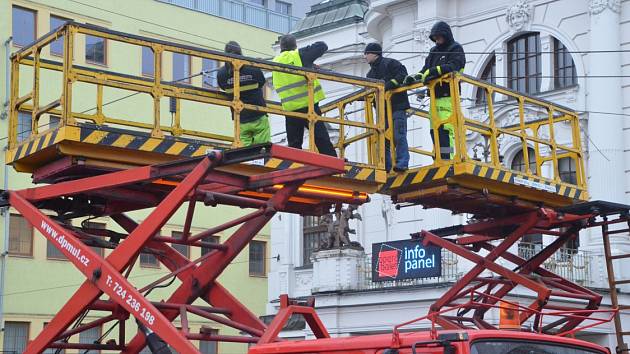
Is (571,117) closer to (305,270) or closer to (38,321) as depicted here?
(305,270)

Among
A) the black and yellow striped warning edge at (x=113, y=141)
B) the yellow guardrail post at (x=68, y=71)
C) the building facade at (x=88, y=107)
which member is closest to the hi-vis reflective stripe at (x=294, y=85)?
the black and yellow striped warning edge at (x=113, y=141)

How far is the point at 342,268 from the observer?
32.8 m

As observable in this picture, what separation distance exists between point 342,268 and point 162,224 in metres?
21.1

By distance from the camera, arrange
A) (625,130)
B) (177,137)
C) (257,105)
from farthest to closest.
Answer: (625,130)
(257,105)
(177,137)

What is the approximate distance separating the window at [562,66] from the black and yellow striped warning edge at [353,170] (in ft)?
60.5

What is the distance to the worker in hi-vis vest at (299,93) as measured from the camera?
1441 cm

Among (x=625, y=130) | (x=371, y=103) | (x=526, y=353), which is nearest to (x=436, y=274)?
(x=625, y=130)

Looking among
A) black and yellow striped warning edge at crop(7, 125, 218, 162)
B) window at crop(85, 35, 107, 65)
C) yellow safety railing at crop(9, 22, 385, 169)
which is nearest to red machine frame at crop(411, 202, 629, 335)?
yellow safety railing at crop(9, 22, 385, 169)

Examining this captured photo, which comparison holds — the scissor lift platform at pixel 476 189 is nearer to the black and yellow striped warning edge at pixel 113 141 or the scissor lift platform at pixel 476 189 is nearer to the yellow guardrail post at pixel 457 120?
the yellow guardrail post at pixel 457 120

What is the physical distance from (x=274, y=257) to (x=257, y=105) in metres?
25.8

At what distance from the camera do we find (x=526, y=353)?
1001cm

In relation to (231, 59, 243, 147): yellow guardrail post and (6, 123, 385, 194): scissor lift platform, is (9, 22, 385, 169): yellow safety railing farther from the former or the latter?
(6, 123, 385, 194): scissor lift platform

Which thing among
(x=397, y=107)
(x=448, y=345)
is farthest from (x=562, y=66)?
(x=448, y=345)

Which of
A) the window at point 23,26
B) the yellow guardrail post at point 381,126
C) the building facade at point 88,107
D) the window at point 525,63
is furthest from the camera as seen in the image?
the window at point 23,26
